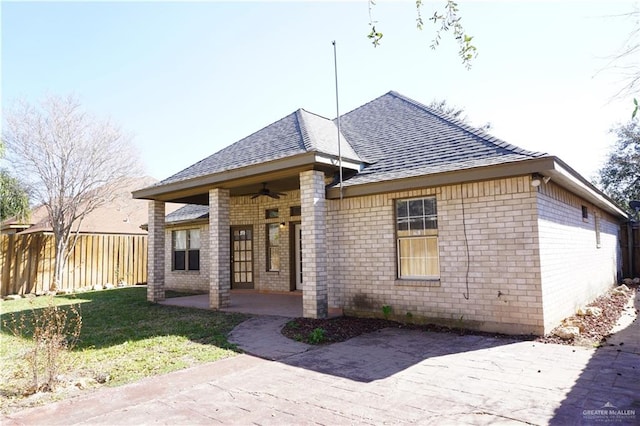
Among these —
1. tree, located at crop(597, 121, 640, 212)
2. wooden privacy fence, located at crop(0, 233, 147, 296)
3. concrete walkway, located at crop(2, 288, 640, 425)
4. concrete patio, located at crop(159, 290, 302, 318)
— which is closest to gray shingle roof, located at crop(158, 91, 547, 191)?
concrete walkway, located at crop(2, 288, 640, 425)

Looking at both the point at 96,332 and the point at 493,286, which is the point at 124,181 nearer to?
the point at 96,332

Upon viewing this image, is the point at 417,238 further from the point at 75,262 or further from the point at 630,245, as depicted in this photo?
the point at 630,245

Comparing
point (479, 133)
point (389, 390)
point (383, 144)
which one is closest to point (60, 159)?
point (383, 144)

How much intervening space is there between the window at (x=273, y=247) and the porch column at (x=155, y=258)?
11.1 feet

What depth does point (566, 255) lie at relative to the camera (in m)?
8.06

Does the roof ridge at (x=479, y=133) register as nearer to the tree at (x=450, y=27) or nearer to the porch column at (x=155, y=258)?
the tree at (x=450, y=27)

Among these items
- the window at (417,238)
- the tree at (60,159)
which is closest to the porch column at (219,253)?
the window at (417,238)

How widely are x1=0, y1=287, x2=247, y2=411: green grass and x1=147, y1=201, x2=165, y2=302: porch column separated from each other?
3.30 ft

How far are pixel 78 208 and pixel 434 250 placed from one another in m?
15.2

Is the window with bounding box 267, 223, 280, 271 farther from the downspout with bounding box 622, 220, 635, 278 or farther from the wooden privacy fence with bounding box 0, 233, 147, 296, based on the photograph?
the downspout with bounding box 622, 220, 635, 278

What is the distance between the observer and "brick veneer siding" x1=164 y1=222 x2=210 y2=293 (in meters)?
14.6

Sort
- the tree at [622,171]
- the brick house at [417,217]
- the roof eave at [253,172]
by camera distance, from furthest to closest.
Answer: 1. the tree at [622,171]
2. the roof eave at [253,172]
3. the brick house at [417,217]

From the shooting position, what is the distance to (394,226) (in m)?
8.07

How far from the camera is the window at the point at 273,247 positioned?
42.9 feet
